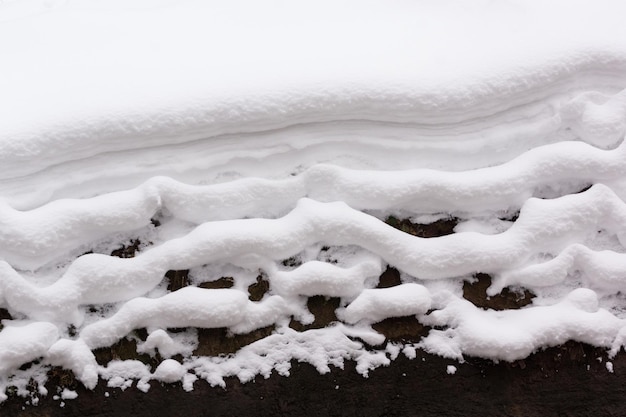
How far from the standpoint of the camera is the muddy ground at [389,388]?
1205 millimetres

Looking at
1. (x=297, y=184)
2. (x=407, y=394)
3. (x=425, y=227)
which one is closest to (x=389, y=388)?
(x=407, y=394)

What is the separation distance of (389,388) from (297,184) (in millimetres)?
445

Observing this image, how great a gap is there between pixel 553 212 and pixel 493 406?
16.2 inches

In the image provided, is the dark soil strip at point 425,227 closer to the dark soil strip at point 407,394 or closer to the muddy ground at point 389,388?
the muddy ground at point 389,388

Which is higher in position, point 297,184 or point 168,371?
point 297,184

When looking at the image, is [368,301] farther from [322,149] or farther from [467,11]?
[467,11]

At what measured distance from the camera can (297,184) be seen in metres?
1.31

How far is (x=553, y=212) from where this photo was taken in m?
1.32

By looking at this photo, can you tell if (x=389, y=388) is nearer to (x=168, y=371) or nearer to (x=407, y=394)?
(x=407, y=394)

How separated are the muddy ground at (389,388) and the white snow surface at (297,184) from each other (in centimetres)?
2

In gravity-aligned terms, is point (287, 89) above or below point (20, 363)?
above

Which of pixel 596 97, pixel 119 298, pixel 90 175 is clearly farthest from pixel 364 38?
pixel 119 298

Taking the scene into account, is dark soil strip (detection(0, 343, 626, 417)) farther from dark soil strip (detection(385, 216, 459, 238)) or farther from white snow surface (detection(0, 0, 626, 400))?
dark soil strip (detection(385, 216, 459, 238))

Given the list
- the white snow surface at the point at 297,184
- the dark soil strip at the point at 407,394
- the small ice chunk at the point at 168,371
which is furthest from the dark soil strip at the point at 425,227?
the small ice chunk at the point at 168,371
